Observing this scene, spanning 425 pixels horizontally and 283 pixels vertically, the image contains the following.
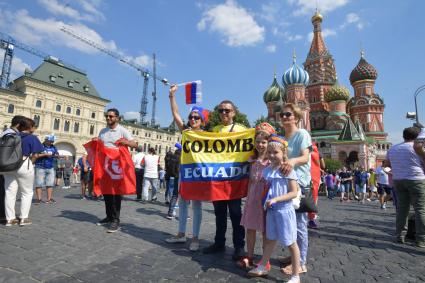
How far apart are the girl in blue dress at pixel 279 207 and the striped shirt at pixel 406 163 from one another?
3204 millimetres

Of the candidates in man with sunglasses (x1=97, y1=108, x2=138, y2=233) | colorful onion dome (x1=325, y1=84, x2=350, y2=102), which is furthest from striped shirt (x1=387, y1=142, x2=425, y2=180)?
colorful onion dome (x1=325, y1=84, x2=350, y2=102)

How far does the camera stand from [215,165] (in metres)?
3.95

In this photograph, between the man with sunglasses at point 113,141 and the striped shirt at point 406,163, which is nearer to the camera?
the striped shirt at point 406,163

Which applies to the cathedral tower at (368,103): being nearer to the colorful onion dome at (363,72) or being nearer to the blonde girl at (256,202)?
the colorful onion dome at (363,72)

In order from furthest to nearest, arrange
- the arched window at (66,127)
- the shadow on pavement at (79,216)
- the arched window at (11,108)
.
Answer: the arched window at (66,127)
the arched window at (11,108)
the shadow on pavement at (79,216)

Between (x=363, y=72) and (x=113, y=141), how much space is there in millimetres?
65164

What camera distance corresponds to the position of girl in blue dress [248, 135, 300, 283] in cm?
284

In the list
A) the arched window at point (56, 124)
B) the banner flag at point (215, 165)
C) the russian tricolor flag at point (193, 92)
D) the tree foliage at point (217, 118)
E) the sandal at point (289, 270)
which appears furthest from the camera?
the arched window at point (56, 124)

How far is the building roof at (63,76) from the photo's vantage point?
4631 cm

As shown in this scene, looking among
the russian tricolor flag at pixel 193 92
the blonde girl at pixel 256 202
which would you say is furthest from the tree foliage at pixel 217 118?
the blonde girl at pixel 256 202

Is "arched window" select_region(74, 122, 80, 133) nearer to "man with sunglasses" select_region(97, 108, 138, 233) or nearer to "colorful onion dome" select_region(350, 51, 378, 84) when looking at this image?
"man with sunglasses" select_region(97, 108, 138, 233)

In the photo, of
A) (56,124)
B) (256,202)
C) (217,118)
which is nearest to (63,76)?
(56,124)

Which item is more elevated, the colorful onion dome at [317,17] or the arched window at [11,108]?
the colorful onion dome at [317,17]

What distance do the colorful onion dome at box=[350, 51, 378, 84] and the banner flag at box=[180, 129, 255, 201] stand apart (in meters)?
64.8
